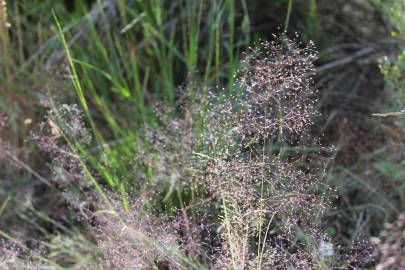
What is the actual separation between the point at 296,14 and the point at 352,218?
0.88 m

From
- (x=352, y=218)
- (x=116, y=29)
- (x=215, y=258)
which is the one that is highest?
(x=116, y=29)

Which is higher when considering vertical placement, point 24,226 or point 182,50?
point 182,50

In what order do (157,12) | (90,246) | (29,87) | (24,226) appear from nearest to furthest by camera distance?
(90,246) < (24,226) < (157,12) < (29,87)

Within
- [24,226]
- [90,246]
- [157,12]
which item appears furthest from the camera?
[157,12]

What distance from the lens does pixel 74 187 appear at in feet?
6.02

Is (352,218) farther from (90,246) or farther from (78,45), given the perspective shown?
(78,45)

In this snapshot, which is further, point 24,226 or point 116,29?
point 116,29

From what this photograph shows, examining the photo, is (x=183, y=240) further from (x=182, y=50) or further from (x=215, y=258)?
(x=182, y=50)

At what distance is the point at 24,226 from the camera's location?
6.46 feet

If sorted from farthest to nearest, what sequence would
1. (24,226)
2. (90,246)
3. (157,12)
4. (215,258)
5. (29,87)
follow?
1. (29,87)
2. (157,12)
3. (24,226)
4. (90,246)
5. (215,258)

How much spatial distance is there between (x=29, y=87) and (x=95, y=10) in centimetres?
35

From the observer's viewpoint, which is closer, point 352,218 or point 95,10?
point 352,218

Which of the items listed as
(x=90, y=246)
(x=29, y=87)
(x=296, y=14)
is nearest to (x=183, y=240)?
(x=90, y=246)

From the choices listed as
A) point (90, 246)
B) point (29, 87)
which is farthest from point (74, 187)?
point (29, 87)
